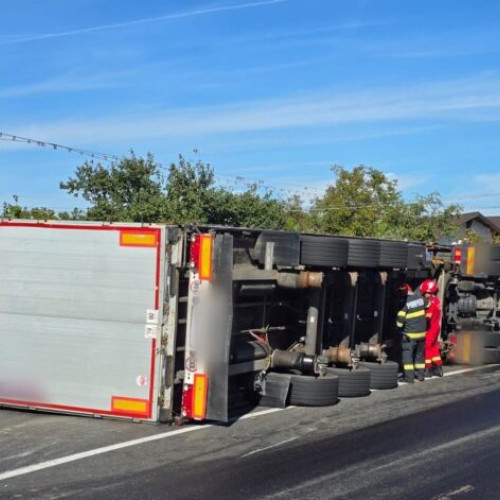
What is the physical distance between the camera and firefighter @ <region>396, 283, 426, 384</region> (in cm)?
1031

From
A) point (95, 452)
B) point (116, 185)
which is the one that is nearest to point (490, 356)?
point (95, 452)

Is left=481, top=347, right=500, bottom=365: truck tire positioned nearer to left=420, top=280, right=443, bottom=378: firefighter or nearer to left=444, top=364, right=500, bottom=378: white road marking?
left=444, top=364, right=500, bottom=378: white road marking

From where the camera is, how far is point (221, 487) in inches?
206

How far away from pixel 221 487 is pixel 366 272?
17.8 ft

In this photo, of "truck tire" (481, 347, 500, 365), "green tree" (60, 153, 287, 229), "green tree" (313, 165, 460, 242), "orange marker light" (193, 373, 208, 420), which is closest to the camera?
"orange marker light" (193, 373, 208, 420)

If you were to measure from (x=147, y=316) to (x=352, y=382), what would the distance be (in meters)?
3.26

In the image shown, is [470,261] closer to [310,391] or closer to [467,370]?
[467,370]

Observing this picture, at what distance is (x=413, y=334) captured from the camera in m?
10.4

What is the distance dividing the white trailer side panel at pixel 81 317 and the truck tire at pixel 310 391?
1.96 m

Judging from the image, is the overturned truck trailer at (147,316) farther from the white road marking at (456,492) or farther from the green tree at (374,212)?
the green tree at (374,212)

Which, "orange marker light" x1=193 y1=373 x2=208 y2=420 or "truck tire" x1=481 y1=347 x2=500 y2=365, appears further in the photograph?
"truck tire" x1=481 y1=347 x2=500 y2=365

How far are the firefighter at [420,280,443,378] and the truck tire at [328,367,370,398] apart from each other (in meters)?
2.26

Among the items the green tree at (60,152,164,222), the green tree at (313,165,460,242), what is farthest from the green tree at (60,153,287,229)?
the green tree at (313,165,460,242)

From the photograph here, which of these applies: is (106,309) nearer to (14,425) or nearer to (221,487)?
(14,425)
